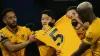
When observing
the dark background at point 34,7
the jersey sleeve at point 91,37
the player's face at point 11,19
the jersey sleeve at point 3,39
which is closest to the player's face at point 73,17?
the jersey sleeve at point 91,37

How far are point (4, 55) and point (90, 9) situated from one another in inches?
80.2

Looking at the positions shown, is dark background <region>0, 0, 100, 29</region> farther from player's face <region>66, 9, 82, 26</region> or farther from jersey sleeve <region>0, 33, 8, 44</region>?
player's face <region>66, 9, 82, 26</region>

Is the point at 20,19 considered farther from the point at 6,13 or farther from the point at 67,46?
the point at 67,46

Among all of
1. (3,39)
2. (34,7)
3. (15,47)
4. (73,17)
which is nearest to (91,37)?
(73,17)

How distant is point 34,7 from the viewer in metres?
12.3

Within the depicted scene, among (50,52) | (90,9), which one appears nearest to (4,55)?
(50,52)

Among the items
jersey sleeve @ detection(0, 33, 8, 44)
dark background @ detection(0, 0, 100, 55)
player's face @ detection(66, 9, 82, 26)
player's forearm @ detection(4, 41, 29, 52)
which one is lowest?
dark background @ detection(0, 0, 100, 55)

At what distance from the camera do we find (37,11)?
12.3m

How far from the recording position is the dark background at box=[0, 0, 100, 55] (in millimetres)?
12242

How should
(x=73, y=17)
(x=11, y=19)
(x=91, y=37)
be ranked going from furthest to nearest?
(x=11, y=19) → (x=73, y=17) → (x=91, y=37)

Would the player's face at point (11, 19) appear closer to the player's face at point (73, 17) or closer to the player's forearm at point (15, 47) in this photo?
the player's forearm at point (15, 47)

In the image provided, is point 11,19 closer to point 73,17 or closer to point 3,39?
point 3,39

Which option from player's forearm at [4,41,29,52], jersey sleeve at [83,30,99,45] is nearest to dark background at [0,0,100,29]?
player's forearm at [4,41,29,52]

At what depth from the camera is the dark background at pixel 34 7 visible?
40.2 ft
